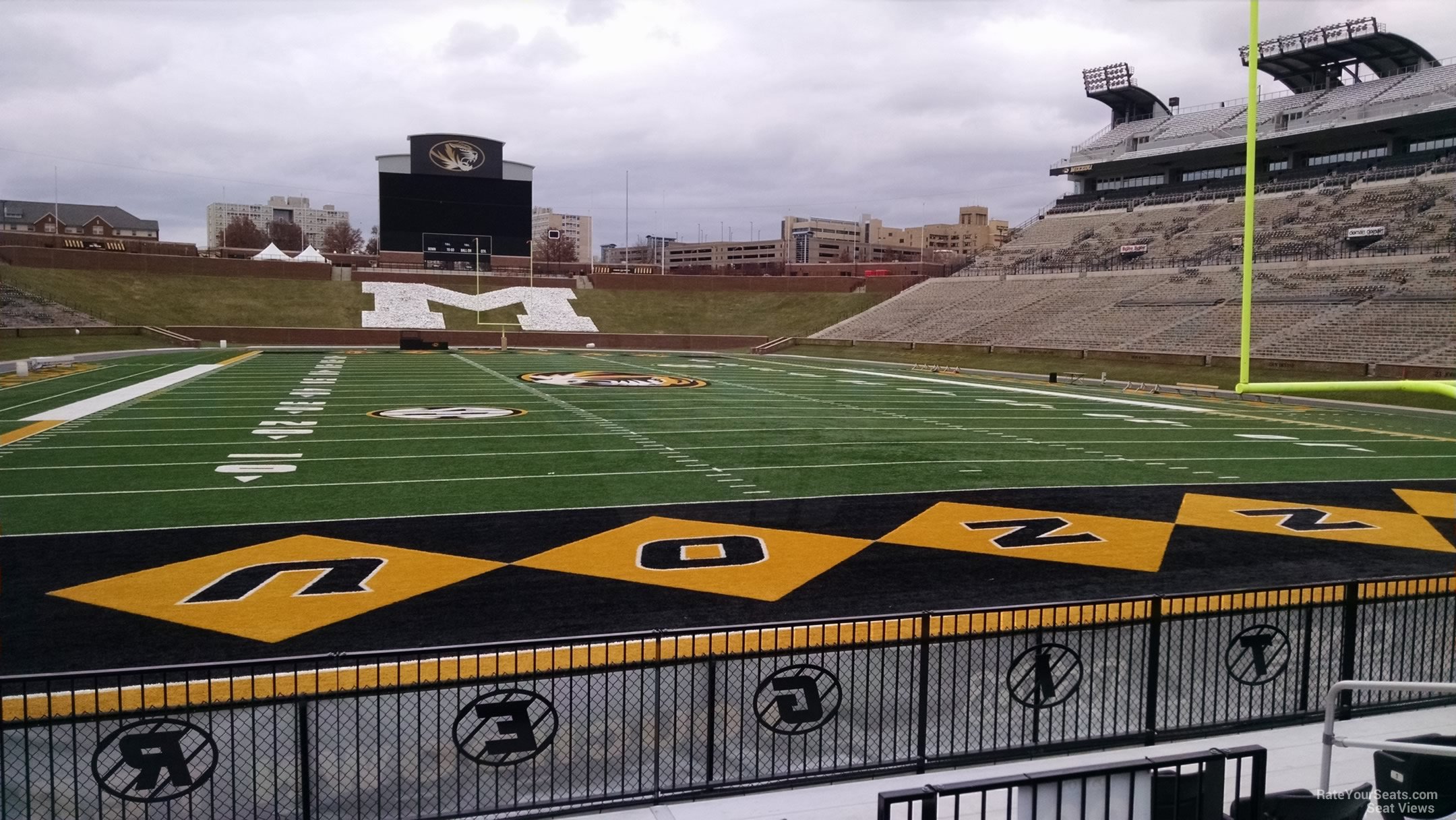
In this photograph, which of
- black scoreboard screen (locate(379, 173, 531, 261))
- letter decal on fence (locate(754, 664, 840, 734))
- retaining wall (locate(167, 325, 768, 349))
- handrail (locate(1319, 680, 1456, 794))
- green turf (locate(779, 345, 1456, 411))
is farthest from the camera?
black scoreboard screen (locate(379, 173, 531, 261))

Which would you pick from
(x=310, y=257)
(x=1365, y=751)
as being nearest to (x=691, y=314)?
(x=310, y=257)

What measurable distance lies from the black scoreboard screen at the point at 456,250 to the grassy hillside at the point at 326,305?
8.56 feet

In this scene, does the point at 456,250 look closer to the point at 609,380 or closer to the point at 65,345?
the point at 65,345

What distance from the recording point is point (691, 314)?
64.6 meters

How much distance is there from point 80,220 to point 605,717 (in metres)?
169

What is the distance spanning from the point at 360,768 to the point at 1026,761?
4.12m

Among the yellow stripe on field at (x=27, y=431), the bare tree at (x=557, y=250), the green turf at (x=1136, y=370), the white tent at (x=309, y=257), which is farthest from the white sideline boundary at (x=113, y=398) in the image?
the bare tree at (x=557, y=250)

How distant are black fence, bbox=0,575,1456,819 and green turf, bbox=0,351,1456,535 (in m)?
6.16

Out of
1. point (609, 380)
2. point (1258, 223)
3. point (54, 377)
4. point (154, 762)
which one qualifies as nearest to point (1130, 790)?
point (154, 762)

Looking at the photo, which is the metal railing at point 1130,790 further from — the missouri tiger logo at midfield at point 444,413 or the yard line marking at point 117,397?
the yard line marking at point 117,397

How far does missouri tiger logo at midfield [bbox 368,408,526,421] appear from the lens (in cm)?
2202

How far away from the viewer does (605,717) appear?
20.7 ft

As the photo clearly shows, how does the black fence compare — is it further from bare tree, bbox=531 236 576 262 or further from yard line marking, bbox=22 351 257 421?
bare tree, bbox=531 236 576 262

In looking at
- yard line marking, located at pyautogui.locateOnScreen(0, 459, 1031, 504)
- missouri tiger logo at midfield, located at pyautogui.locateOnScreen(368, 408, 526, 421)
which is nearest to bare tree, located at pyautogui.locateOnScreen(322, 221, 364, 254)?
missouri tiger logo at midfield, located at pyautogui.locateOnScreen(368, 408, 526, 421)
